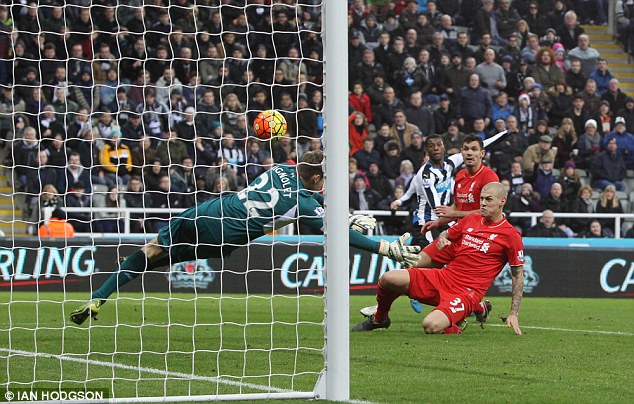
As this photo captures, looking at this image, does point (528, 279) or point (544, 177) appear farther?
point (544, 177)

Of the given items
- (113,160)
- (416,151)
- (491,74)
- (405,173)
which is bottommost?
(405,173)

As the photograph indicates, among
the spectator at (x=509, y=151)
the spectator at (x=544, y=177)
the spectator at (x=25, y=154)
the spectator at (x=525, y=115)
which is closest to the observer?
the spectator at (x=25, y=154)

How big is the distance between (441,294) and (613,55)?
17.1 metres

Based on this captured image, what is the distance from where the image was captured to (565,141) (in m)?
21.0

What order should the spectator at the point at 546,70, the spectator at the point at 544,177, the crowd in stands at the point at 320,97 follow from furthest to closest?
the spectator at the point at 546,70, the spectator at the point at 544,177, the crowd in stands at the point at 320,97

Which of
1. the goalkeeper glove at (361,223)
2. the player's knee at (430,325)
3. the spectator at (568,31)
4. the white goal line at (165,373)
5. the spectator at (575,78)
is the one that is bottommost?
the player's knee at (430,325)

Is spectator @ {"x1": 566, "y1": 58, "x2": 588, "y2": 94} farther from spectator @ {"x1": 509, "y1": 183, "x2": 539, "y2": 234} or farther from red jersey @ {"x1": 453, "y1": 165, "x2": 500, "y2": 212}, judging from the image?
red jersey @ {"x1": 453, "y1": 165, "x2": 500, "y2": 212}

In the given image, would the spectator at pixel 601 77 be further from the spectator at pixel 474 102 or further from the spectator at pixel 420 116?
the spectator at pixel 420 116

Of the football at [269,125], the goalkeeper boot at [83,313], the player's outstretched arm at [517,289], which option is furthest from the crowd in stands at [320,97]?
the goalkeeper boot at [83,313]

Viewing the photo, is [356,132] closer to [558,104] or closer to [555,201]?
[555,201]

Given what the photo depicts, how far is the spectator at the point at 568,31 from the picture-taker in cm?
2320

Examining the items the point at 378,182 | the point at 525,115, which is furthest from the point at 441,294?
the point at 525,115

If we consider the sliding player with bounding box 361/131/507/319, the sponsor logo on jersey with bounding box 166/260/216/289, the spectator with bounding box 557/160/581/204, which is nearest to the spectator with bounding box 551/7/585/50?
the spectator with bounding box 557/160/581/204

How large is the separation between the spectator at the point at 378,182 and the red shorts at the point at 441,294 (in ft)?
29.8
